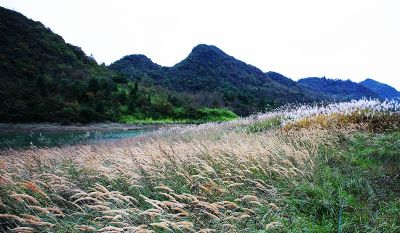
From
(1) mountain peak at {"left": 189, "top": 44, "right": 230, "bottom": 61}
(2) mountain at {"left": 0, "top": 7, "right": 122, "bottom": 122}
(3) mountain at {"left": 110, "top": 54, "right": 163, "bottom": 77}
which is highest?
(1) mountain peak at {"left": 189, "top": 44, "right": 230, "bottom": 61}

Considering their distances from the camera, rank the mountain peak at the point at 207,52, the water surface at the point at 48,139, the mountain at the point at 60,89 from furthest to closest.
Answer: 1. the mountain peak at the point at 207,52
2. the mountain at the point at 60,89
3. the water surface at the point at 48,139

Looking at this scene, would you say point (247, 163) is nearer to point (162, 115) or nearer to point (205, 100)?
point (162, 115)

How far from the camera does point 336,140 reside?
7586 millimetres

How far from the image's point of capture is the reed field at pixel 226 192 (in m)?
3.47

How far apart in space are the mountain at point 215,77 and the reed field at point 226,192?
250 ft

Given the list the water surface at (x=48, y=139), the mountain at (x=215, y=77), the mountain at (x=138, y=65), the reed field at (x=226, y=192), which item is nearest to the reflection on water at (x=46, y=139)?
the water surface at (x=48, y=139)

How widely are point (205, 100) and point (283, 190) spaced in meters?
78.3

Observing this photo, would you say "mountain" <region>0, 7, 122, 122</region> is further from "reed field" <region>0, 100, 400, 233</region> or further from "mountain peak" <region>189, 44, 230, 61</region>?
"mountain peak" <region>189, 44, 230, 61</region>

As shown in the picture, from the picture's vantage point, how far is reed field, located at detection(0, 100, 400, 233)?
347 centimetres

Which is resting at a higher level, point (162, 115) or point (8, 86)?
point (8, 86)

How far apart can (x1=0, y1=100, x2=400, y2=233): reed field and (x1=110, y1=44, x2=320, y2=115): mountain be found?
76.2m

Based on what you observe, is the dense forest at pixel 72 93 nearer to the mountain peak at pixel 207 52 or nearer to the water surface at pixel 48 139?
the water surface at pixel 48 139

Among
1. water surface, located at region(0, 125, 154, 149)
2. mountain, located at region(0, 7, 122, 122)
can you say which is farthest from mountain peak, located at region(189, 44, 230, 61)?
water surface, located at region(0, 125, 154, 149)

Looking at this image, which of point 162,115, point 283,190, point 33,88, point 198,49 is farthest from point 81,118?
point 198,49
